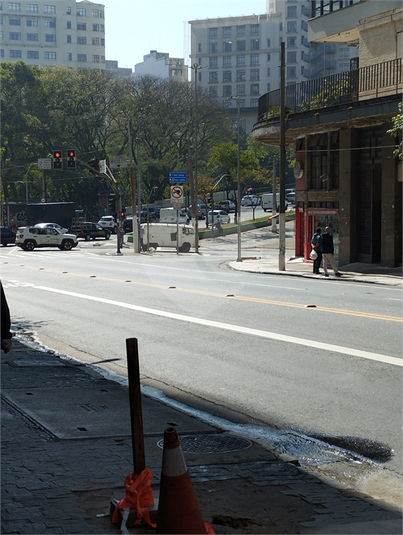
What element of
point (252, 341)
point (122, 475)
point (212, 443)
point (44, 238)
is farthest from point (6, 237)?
point (122, 475)

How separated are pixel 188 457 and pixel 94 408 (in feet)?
7.11

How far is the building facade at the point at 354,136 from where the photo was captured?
3066 centimetres

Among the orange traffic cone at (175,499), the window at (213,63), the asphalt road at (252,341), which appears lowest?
the asphalt road at (252,341)

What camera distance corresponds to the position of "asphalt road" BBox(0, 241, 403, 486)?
943 centimetres

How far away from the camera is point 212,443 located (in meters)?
7.94

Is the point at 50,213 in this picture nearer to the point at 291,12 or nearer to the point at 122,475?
the point at 291,12

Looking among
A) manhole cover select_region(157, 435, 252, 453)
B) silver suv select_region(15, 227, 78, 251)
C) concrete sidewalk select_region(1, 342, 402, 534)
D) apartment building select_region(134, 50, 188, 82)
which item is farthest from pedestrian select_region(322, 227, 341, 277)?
apartment building select_region(134, 50, 188, 82)

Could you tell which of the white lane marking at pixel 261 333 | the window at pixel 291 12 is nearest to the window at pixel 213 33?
the window at pixel 291 12

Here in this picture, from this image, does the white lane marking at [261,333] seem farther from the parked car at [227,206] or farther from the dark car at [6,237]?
the parked car at [227,206]

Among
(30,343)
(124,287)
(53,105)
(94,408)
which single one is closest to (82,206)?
(53,105)

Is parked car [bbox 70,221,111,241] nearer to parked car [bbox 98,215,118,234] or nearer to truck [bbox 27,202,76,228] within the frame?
truck [bbox 27,202,76,228]

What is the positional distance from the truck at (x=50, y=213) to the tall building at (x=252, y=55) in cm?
3505

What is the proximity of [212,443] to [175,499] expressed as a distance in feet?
8.82

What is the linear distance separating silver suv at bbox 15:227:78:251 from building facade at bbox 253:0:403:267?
21.3 m
